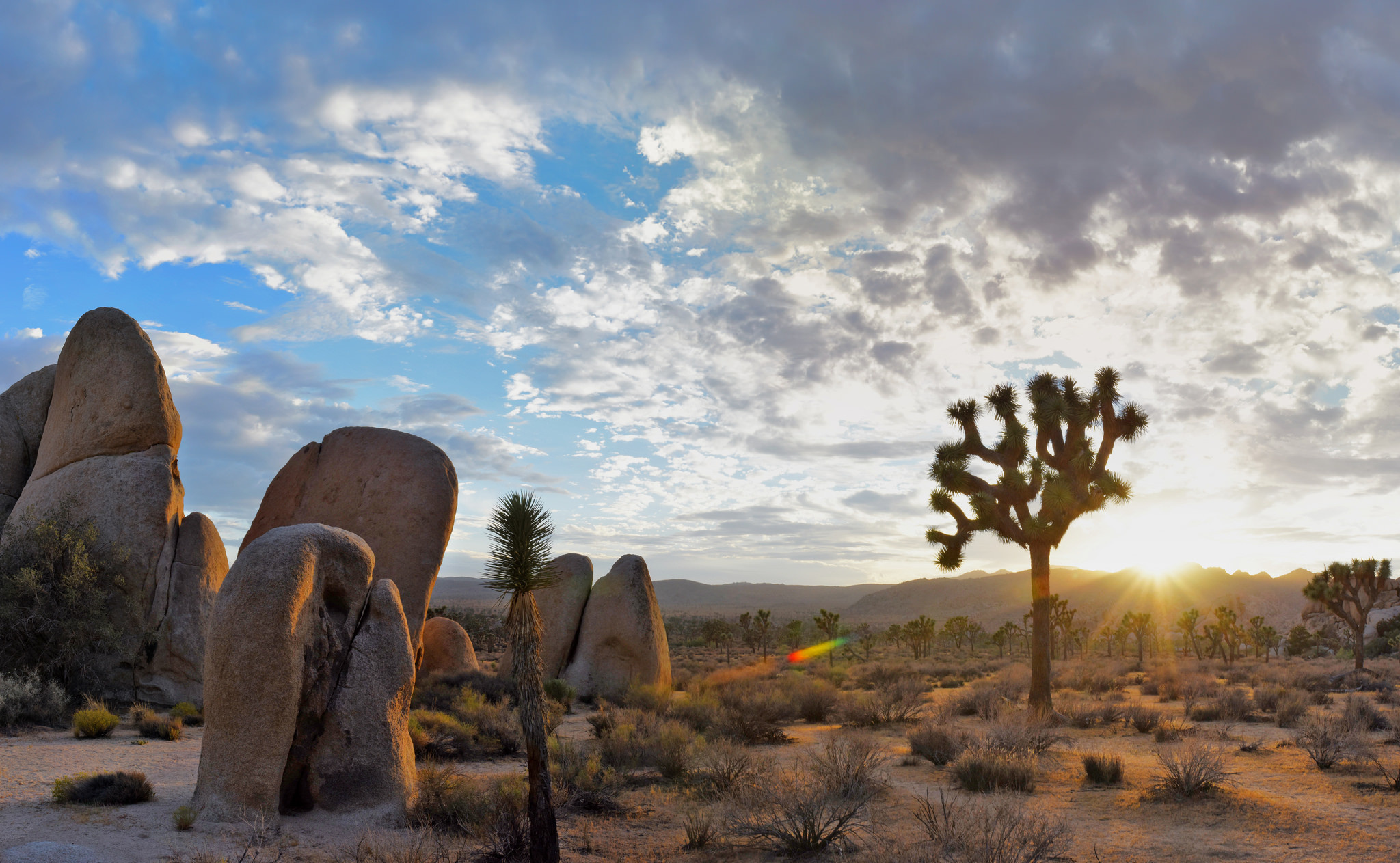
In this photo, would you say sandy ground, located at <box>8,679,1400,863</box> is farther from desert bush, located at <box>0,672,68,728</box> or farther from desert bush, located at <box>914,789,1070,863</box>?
desert bush, located at <box>0,672,68,728</box>

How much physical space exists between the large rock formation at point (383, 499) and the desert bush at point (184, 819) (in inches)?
337

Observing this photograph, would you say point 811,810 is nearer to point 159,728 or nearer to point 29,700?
point 159,728

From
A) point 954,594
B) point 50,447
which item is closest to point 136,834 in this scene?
point 50,447

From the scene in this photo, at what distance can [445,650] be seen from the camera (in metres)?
20.3

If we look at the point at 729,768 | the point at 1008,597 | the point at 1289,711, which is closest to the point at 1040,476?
the point at 1289,711

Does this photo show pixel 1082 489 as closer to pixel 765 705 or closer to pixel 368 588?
pixel 765 705

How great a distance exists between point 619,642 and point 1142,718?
1163 centimetres

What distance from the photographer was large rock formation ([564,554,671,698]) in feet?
64.6

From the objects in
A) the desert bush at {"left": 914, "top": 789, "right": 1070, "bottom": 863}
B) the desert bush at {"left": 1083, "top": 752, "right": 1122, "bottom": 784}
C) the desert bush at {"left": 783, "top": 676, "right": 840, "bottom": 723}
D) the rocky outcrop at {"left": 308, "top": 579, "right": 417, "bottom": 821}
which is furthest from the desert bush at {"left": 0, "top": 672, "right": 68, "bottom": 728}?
the desert bush at {"left": 1083, "top": 752, "right": 1122, "bottom": 784}

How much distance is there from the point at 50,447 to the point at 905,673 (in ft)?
83.6

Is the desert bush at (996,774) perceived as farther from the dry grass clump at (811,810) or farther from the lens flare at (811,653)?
the lens flare at (811,653)

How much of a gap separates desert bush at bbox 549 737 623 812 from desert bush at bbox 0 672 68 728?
25.9ft

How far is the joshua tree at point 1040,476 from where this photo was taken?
16.8 metres

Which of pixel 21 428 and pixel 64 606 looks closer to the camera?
pixel 64 606
